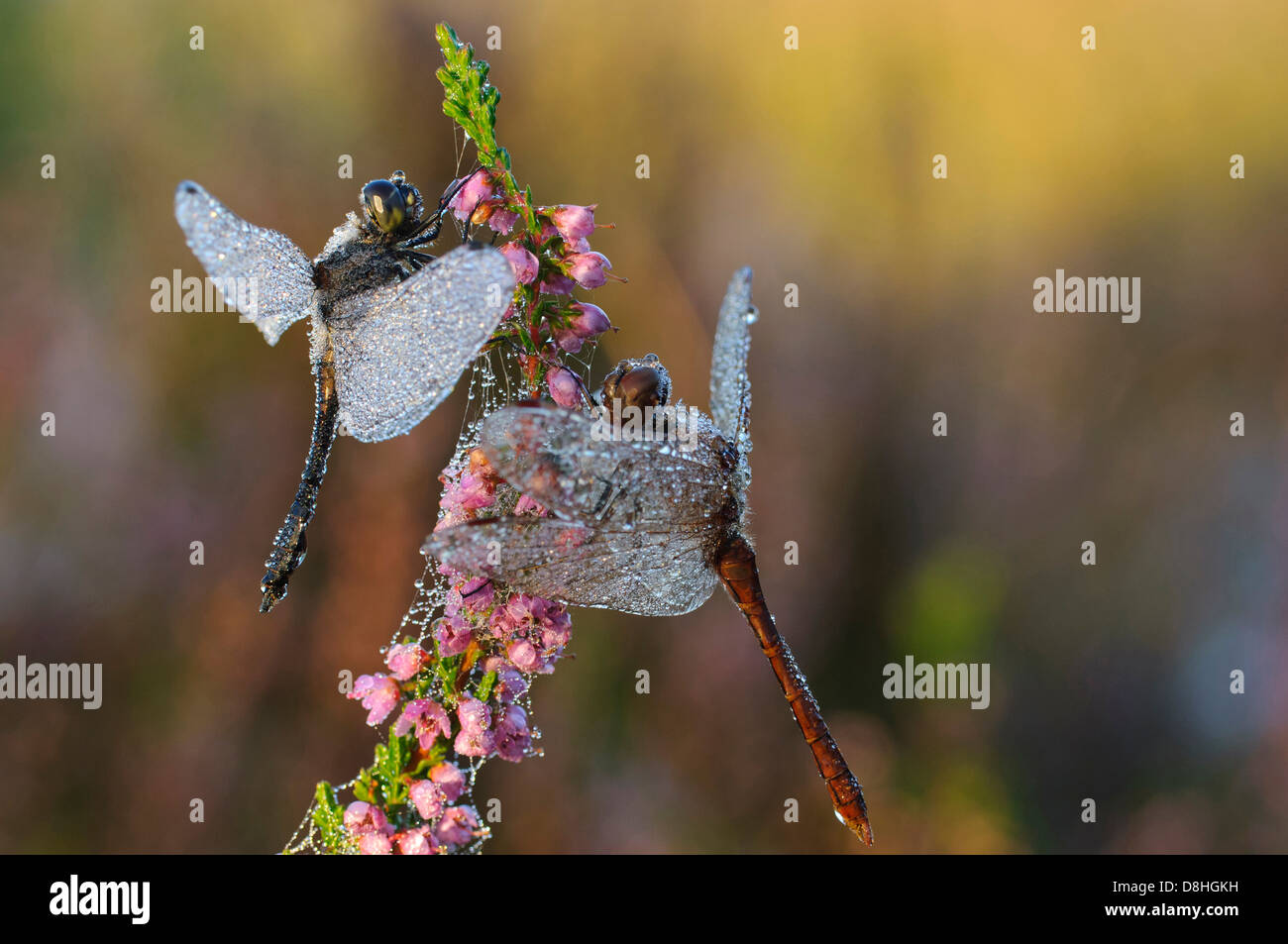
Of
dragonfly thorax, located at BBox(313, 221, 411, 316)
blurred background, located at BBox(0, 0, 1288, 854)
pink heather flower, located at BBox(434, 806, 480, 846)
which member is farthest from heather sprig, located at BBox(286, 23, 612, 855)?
blurred background, located at BBox(0, 0, 1288, 854)

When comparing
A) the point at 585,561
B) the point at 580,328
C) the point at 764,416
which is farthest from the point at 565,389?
the point at 764,416

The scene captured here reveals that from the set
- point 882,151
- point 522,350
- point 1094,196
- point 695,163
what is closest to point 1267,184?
point 1094,196

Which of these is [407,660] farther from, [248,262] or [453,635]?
[248,262]

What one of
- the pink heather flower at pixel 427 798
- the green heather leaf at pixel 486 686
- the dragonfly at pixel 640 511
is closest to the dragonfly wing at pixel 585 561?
the dragonfly at pixel 640 511

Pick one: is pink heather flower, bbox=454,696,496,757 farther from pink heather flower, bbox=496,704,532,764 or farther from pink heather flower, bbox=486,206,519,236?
pink heather flower, bbox=486,206,519,236

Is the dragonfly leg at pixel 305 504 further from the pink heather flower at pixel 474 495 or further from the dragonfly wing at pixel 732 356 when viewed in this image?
the dragonfly wing at pixel 732 356

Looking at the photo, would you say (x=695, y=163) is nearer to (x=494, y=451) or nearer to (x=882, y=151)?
(x=882, y=151)
